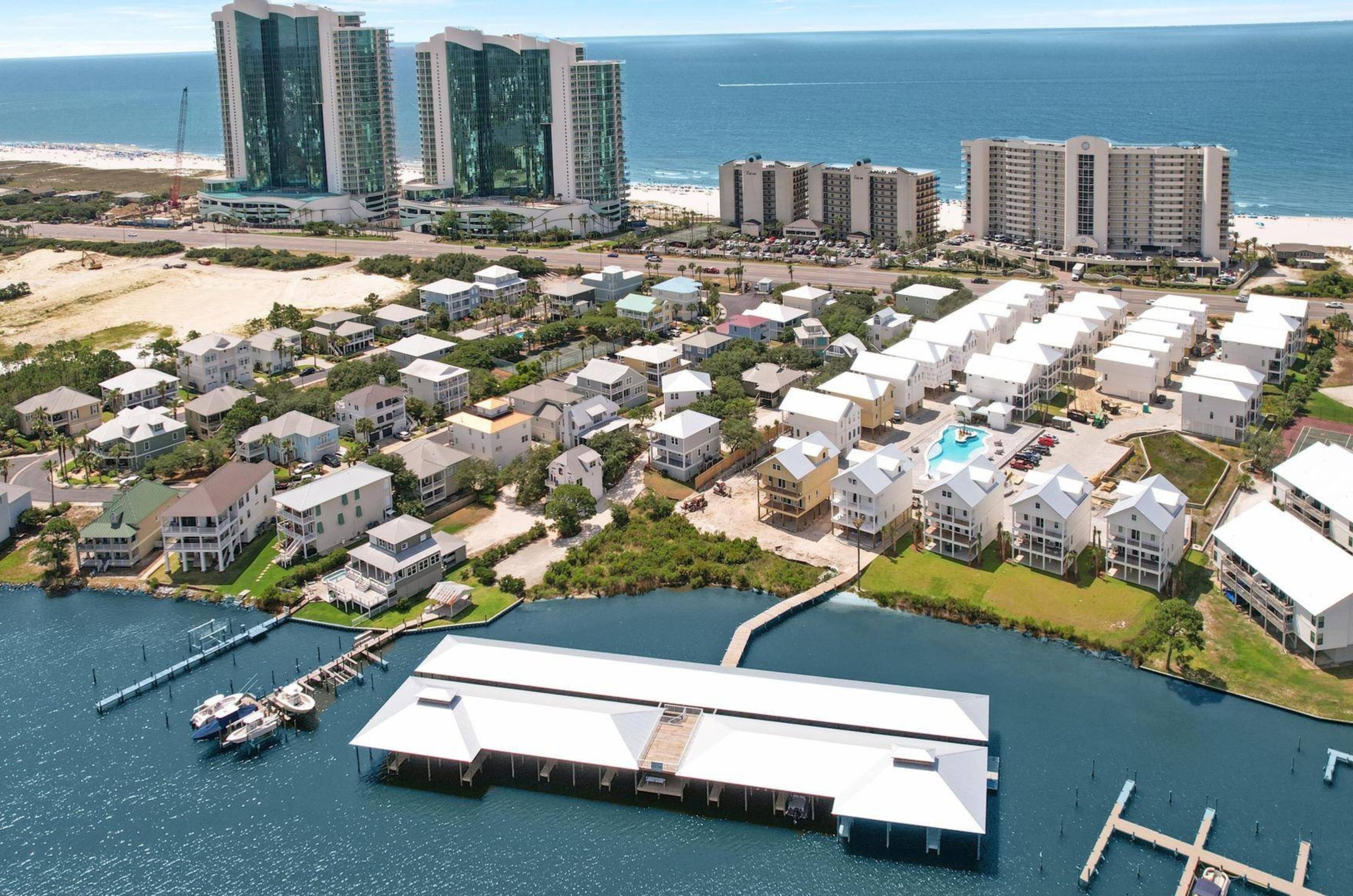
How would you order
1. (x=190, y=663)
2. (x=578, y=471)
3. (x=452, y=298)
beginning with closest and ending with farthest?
(x=190, y=663) < (x=578, y=471) < (x=452, y=298)

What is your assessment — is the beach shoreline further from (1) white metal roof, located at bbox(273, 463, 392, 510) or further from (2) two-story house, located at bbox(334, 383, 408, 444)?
(1) white metal roof, located at bbox(273, 463, 392, 510)

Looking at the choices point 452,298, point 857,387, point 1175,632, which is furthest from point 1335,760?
point 452,298

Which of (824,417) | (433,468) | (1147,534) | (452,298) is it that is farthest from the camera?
(452,298)

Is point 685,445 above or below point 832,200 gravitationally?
below

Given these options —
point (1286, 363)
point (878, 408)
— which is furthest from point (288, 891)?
point (1286, 363)

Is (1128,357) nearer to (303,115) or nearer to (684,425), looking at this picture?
(684,425)

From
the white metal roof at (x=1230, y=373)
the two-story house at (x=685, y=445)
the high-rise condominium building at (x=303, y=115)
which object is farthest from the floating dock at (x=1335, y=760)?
the high-rise condominium building at (x=303, y=115)

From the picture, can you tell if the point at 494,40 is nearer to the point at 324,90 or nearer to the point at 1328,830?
the point at 324,90

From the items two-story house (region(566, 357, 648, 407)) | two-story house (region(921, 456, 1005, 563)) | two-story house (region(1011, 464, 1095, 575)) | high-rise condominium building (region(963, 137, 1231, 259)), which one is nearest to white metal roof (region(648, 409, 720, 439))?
two-story house (region(566, 357, 648, 407))
